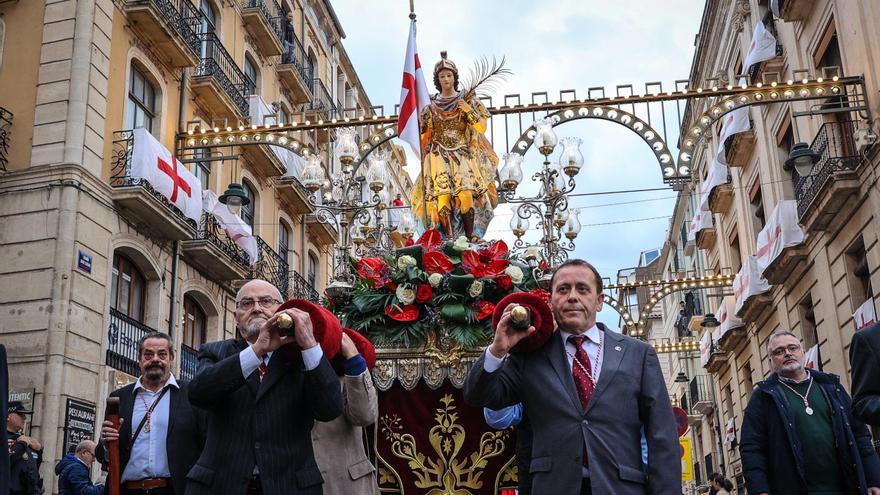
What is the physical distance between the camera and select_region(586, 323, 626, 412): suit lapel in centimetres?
368

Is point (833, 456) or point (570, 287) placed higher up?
point (570, 287)

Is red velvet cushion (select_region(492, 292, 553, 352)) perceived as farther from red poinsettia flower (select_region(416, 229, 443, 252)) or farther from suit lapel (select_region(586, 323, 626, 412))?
red poinsettia flower (select_region(416, 229, 443, 252))

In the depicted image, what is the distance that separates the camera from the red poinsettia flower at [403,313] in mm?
5875

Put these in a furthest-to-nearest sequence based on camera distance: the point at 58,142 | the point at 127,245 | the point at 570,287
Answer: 1. the point at 127,245
2. the point at 58,142
3. the point at 570,287

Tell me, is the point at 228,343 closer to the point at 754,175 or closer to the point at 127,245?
the point at 127,245

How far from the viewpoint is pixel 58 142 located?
46.6ft

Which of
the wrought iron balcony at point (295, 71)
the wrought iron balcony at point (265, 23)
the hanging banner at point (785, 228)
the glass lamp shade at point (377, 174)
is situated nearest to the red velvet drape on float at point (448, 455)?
the glass lamp shade at point (377, 174)

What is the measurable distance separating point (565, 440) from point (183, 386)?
2.57 m

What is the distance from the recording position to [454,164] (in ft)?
26.2

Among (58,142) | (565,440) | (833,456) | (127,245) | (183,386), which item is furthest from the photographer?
(127,245)

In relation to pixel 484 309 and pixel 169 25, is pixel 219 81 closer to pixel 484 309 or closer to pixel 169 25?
pixel 169 25

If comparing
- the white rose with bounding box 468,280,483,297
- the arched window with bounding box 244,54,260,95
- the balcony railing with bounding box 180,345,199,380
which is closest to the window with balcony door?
the balcony railing with bounding box 180,345,199,380

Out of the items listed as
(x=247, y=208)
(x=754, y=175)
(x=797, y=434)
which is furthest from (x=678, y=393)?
(x=797, y=434)

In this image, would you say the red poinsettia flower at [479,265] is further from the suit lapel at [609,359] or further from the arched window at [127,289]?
the arched window at [127,289]
